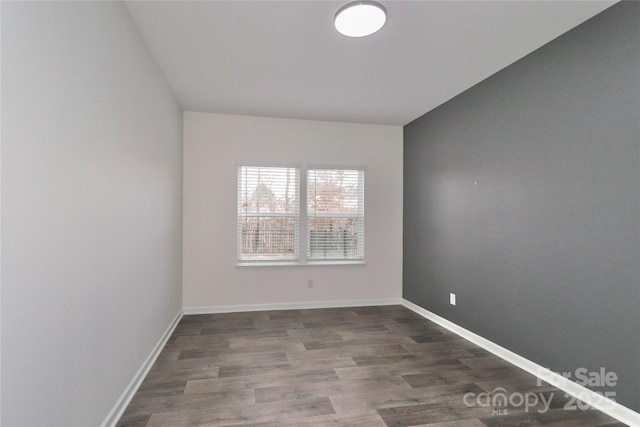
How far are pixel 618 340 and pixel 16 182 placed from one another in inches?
128

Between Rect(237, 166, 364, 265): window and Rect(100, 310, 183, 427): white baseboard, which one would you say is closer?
Rect(100, 310, 183, 427): white baseboard

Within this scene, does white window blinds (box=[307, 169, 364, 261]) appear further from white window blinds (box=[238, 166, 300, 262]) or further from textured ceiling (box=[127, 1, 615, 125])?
textured ceiling (box=[127, 1, 615, 125])

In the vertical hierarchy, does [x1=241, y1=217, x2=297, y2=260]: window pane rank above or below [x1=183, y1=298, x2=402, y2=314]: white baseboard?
above

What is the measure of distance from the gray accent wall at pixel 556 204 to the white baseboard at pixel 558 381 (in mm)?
49

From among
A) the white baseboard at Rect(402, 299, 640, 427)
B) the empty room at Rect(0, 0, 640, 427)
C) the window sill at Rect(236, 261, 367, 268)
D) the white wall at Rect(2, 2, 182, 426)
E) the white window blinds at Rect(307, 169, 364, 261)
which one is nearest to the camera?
the white wall at Rect(2, 2, 182, 426)

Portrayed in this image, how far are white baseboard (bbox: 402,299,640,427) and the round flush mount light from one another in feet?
9.49

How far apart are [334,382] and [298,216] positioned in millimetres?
2423

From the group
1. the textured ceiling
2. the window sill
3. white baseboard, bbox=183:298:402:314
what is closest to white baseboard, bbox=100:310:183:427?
white baseboard, bbox=183:298:402:314

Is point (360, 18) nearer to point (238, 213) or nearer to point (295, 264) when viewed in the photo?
point (238, 213)

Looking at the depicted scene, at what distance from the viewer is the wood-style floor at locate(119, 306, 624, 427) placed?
202 cm

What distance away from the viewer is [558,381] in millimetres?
2391

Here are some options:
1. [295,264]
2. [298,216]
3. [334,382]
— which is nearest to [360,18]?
[334,382]

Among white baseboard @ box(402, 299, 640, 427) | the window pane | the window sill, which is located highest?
the window pane

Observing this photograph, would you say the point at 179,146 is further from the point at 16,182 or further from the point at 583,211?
the point at 583,211
